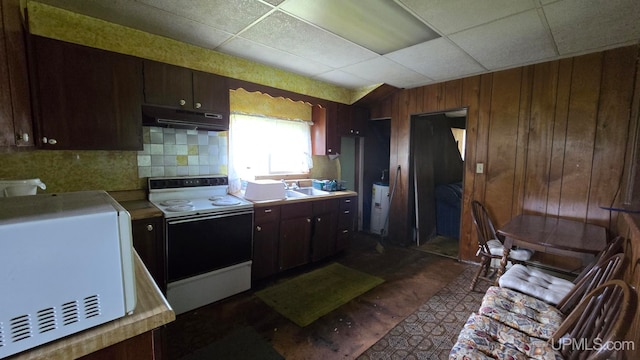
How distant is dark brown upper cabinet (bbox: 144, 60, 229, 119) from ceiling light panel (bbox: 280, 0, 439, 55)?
1.04 m

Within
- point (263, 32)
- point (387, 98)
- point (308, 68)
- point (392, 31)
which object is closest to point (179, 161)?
point (263, 32)

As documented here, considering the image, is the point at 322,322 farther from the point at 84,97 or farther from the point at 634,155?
the point at 634,155

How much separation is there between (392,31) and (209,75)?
1.66 meters

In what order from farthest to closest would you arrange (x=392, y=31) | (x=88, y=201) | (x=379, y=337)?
1. (x=392, y=31)
2. (x=379, y=337)
3. (x=88, y=201)

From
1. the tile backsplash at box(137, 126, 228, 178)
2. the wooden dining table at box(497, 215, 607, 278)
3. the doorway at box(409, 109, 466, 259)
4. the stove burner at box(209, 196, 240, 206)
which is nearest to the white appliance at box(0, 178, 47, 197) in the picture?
the tile backsplash at box(137, 126, 228, 178)

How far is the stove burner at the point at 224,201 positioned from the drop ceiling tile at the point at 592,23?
276 cm

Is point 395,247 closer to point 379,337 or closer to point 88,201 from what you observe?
point 379,337

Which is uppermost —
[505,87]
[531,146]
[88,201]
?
[505,87]

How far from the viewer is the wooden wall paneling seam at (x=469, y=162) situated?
3121 millimetres

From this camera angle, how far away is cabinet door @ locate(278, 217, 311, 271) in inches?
110

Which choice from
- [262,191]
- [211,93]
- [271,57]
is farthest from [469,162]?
[211,93]

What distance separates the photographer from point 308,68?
9.87ft

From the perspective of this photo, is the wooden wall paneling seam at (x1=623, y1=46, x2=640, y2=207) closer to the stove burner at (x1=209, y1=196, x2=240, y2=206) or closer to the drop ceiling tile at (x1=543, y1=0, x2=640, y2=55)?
the drop ceiling tile at (x1=543, y1=0, x2=640, y2=55)

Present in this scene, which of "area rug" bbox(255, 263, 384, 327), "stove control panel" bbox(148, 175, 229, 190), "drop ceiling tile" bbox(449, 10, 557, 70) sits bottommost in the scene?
"area rug" bbox(255, 263, 384, 327)
